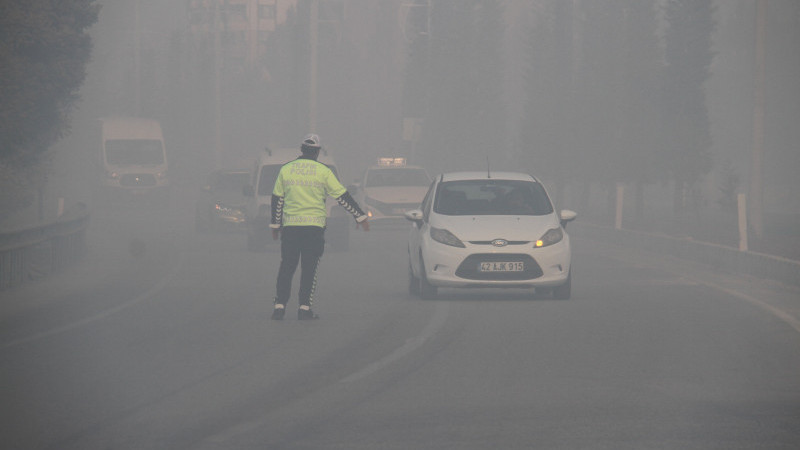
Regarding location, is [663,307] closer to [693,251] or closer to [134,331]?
[134,331]

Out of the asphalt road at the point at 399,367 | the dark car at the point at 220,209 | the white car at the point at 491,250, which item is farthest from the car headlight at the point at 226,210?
the white car at the point at 491,250

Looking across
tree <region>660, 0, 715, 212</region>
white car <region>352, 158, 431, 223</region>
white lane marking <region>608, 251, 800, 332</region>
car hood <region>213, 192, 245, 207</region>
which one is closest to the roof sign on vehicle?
white car <region>352, 158, 431, 223</region>

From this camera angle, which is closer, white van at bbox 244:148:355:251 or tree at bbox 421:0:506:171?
white van at bbox 244:148:355:251

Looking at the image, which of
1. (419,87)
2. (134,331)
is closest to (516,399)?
(134,331)

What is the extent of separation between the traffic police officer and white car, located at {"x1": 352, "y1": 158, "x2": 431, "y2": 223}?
1980cm

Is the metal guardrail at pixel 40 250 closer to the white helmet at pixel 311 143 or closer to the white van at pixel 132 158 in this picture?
the white helmet at pixel 311 143

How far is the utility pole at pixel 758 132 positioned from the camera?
27.3 m

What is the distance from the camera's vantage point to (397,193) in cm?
3703

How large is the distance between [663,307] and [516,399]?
728cm

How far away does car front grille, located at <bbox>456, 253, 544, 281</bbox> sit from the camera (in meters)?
16.7

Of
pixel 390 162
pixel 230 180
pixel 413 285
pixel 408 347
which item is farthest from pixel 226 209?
pixel 408 347

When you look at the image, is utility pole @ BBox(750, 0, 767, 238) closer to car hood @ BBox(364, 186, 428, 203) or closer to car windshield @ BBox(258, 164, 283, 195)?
car windshield @ BBox(258, 164, 283, 195)

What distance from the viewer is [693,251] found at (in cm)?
2622

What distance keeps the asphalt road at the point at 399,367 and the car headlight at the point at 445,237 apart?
2.39 ft
